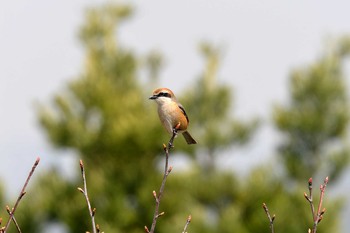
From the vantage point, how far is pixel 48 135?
22031 millimetres

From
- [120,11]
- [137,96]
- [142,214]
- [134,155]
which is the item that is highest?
[120,11]

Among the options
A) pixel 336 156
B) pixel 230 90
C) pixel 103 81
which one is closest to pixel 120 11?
pixel 103 81

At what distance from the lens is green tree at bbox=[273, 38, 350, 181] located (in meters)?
21.2

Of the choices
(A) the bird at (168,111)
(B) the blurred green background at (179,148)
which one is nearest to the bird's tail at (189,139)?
(A) the bird at (168,111)

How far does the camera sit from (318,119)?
21.3 m

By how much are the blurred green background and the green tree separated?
0.03 m

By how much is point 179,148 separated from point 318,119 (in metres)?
4.20

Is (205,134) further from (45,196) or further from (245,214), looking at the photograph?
(45,196)

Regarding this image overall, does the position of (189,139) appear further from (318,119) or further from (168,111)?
(318,119)

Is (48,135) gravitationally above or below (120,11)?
below

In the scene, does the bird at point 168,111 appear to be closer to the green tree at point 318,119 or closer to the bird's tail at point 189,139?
the bird's tail at point 189,139

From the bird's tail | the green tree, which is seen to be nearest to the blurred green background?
the green tree

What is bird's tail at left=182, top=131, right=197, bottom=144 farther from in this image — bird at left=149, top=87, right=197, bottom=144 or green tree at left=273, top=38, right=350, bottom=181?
green tree at left=273, top=38, right=350, bottom=181

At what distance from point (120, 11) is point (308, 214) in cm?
876
